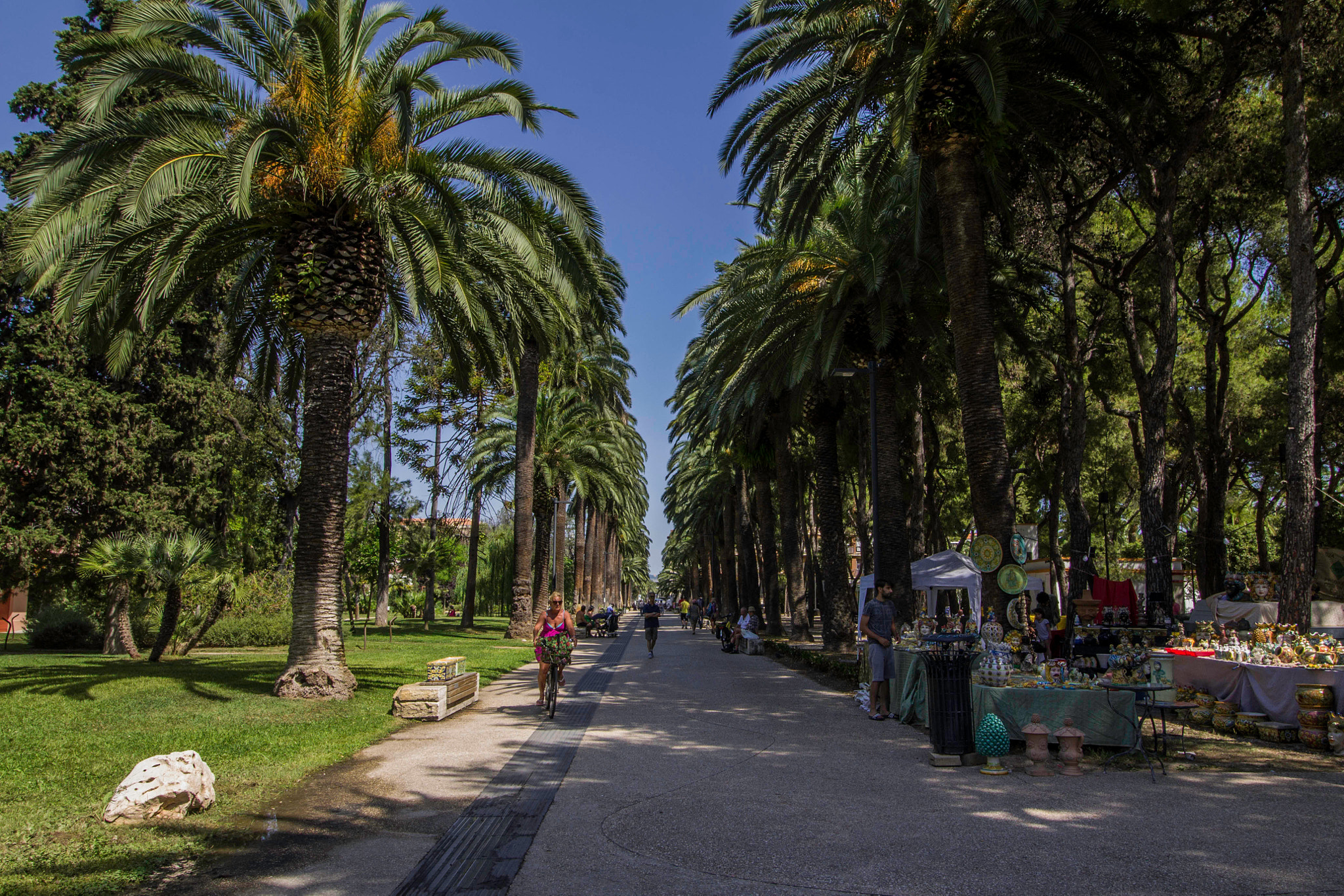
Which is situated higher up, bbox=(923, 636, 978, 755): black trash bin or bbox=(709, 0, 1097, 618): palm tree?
bbox=(709, 0, 1097, 618): palm tree

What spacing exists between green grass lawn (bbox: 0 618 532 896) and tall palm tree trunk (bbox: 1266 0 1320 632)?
12.8m

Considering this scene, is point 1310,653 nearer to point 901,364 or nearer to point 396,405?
point 901,364

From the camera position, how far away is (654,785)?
7.59 m

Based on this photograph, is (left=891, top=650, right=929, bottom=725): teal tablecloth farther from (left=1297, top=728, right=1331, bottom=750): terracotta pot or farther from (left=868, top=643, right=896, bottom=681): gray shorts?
(left=1297, top=728, right=1331, bottom=750): terracotta pot

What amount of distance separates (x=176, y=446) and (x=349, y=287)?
41.0ft

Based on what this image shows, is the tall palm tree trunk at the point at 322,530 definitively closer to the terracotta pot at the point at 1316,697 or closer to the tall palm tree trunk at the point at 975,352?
the tall palm tree trunk at the point at 975,352

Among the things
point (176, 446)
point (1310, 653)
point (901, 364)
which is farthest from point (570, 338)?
point (1310, 653)

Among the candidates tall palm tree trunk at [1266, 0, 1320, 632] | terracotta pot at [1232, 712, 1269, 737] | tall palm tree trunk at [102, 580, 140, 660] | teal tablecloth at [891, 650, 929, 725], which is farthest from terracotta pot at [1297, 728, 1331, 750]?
tall palm tree trunk at [102, 580, 140, 660]

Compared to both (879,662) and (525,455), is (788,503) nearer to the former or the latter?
(525,455)

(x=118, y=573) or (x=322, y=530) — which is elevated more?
(x=322, y=530)

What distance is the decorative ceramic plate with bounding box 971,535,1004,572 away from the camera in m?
12.0

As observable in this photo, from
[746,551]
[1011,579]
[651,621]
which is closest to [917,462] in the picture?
[651,621]

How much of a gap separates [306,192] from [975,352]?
10182mm

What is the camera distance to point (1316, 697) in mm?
9281
